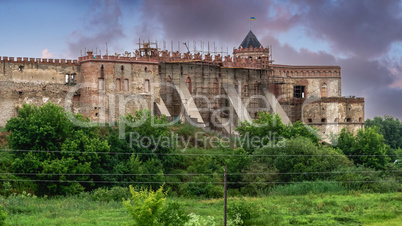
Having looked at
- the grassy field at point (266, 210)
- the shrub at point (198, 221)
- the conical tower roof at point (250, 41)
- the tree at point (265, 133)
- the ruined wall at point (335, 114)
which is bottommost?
the grassy field at point (266, 210)

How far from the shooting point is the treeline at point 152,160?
40.2 m

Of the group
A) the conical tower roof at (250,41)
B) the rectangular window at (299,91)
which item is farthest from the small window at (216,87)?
the rectangular window at (299,91)

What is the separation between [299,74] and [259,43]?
16.6ft

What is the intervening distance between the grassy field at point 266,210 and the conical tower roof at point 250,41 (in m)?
26.1

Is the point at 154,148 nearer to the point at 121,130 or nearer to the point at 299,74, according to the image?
the point at 121,130

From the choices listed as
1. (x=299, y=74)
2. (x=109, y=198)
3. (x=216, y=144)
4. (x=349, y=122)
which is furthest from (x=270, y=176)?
(x=299, y=74)

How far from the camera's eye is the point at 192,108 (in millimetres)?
54531

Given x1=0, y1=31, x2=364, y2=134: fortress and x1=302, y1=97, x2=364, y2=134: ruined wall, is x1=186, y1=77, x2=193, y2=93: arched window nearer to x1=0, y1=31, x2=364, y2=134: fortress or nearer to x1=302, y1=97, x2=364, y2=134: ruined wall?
x1=0, y1=31, x2=364, y2=134: fortress

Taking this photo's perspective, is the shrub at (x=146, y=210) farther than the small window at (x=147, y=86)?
→ No

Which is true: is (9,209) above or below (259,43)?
below

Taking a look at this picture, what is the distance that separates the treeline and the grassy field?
2.12 m

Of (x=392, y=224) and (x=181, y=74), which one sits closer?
(x=392, y=224)

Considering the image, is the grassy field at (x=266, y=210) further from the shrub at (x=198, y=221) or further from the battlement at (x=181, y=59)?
the battlement at (x=181, y=59)

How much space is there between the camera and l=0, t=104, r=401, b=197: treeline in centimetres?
4019
